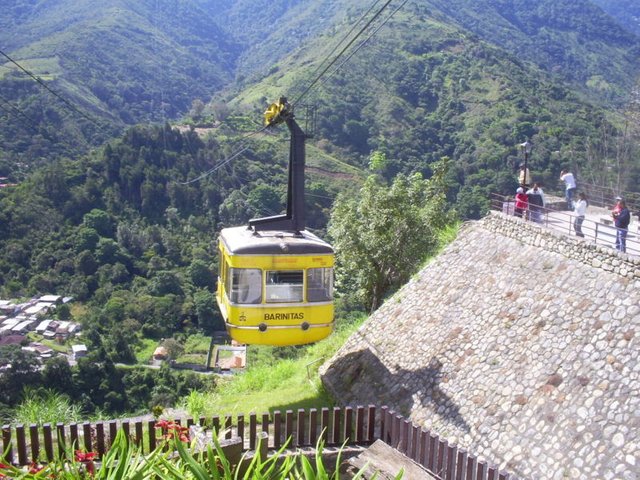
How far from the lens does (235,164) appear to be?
2803 inches

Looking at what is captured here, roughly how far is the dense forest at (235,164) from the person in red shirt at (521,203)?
2358mm

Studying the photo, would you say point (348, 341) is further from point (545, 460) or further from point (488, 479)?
point (488, 479)

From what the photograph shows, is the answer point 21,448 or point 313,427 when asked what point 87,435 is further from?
point 313,427

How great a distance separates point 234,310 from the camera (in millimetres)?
10094

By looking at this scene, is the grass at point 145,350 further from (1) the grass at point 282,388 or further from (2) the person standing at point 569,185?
(2) the person standing at point 569,185

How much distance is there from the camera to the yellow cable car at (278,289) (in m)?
10.1

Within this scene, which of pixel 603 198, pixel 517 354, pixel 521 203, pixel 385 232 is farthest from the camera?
pixel 603 198

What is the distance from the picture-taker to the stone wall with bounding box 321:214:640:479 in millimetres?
7676

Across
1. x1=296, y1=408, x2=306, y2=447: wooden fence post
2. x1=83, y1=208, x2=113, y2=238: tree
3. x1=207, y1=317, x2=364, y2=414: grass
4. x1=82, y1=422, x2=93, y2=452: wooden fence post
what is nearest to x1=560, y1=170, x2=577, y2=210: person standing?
x1=207, y1=317, x2=364, y2=414: grass

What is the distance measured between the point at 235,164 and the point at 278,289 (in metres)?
62.3

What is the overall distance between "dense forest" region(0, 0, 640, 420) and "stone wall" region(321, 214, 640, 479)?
118 inches

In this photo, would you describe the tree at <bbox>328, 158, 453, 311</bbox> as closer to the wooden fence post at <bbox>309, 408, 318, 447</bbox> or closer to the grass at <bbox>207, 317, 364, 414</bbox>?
the grass at <bbox>207, 317, 364, 414</bbox>

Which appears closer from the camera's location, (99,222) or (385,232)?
(385,232)

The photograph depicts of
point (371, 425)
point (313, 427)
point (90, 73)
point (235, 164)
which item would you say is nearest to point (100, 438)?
point (313, 427)
